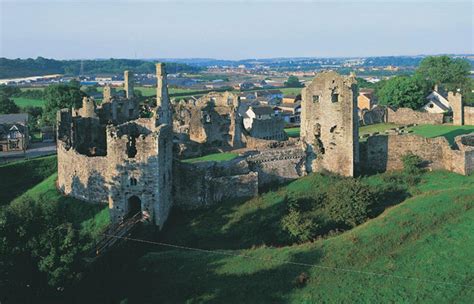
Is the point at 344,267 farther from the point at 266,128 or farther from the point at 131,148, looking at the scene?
the point at 266,128

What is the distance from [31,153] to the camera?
56.4 meters

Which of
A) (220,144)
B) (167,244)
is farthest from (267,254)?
(220,144)

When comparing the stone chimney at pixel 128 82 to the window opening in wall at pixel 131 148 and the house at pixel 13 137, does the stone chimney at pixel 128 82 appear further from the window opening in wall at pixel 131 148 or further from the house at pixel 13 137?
the window opening in wall at pixel 131 148

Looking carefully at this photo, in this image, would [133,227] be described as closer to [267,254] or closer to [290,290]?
[267,254]

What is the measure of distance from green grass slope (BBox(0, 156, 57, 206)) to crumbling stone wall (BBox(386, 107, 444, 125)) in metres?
39.1

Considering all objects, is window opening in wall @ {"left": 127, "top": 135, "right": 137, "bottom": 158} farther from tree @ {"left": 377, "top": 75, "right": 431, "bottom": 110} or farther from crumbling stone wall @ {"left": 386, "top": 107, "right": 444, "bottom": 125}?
tree @ {"left": 377, "top": 75, "right": 431, "bottom": 110}

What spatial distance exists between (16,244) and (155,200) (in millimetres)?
10783

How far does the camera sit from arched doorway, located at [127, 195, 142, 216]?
3459 cm

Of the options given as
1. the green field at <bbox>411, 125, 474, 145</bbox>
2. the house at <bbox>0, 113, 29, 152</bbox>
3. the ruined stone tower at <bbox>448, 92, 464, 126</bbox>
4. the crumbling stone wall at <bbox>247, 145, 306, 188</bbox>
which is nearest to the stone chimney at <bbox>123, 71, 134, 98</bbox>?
the house at <bbox>0, 113, 29, 152</bbox>

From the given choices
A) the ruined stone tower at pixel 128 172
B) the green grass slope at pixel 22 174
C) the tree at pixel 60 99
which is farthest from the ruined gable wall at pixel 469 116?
the tree at pixel 60 99

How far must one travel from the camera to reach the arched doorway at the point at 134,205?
34.6 meters

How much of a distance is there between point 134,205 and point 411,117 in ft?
138

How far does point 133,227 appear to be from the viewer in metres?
32.8

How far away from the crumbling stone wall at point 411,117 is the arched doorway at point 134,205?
135ft
